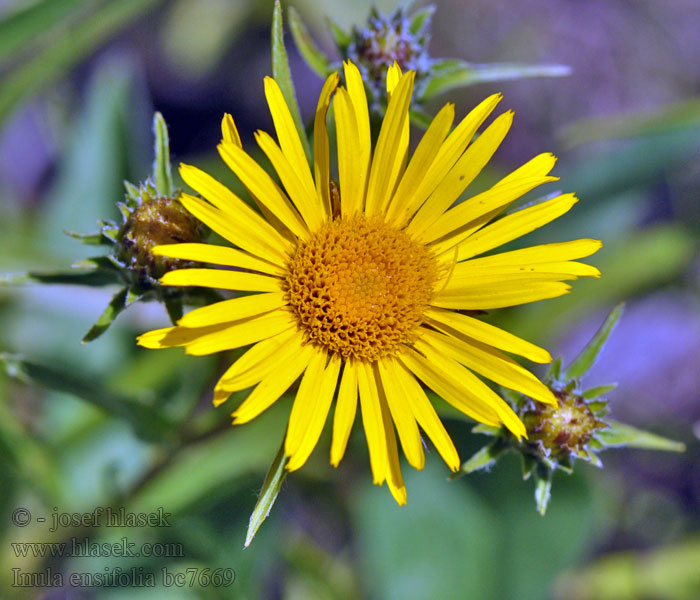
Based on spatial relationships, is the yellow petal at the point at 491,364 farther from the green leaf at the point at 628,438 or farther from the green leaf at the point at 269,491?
the green leaf at the point at 269,491

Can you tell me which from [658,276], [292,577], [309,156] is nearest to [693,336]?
[658,276]

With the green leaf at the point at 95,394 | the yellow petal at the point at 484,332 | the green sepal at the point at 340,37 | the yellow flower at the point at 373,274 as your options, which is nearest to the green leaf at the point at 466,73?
the green sepal at the point at 340,37

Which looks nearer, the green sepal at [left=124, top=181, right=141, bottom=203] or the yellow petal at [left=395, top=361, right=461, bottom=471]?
the yellow petal at [left=395, top=361, right=461, bottom=471]

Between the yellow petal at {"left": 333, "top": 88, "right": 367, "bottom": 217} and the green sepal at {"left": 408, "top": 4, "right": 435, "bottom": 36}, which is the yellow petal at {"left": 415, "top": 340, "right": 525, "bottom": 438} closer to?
the yellow petal at {"left": 333, "top": 88, "right": 367, "bottom": 217}

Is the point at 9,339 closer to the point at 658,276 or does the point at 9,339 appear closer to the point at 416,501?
the point at 416,501

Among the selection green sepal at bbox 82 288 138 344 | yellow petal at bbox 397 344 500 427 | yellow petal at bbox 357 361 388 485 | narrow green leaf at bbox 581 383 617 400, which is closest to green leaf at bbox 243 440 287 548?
→ yellow petal at bbox 357 361 388 485

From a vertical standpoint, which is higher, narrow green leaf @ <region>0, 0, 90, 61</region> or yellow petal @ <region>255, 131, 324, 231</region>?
narrow green leaf @ <region>0, 0, 90, 61</region>

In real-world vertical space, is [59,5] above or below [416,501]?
above
